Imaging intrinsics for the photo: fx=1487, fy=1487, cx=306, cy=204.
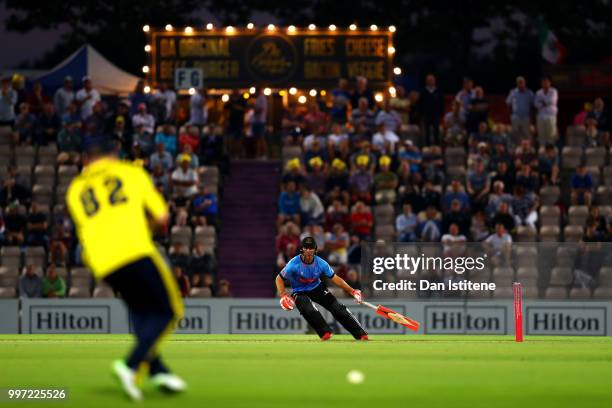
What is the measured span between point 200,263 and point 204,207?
223 centimetres

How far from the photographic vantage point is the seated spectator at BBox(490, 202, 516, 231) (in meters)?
31.0

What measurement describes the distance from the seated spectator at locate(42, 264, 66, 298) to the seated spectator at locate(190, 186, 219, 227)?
3585 millimetres

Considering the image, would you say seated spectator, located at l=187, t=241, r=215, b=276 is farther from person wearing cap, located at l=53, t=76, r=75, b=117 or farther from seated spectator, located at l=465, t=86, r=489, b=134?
seated spectator, located at l=465, t=86, r=489, b=134

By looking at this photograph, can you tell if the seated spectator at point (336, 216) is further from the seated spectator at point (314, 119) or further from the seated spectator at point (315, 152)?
the seated spectator at point (314, 119)

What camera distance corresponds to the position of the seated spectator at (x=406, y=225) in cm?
3127

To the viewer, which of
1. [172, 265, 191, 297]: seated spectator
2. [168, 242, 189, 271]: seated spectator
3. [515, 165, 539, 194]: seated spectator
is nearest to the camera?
[172, 265, 191, 297]: seated spectator

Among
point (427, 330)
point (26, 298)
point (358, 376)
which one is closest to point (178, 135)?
point (26, 298)

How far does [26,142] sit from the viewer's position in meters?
35.7

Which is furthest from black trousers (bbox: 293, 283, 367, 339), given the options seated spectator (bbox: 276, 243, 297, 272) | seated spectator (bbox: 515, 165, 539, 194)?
seated spectator (bbox: 515, 165, 539, 194)

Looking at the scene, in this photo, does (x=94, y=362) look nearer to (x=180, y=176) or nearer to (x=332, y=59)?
(x=180, y=176)

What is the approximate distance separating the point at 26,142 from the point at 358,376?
76.0 ft

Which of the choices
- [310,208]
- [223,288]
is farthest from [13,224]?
[310,208]

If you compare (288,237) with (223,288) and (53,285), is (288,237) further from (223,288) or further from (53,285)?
(53,285)

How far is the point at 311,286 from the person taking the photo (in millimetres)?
22984
